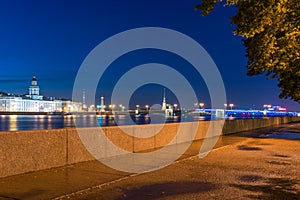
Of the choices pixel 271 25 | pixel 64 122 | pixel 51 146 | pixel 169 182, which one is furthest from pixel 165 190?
pixel 64 122

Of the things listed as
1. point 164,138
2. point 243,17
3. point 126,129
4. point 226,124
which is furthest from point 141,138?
point 226,124

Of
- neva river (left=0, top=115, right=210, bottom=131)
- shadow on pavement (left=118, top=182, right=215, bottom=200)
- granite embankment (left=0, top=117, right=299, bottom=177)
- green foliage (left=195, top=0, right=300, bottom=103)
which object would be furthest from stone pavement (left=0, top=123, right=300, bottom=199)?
neva river (left=0, top=115, right=210, bottom=131)

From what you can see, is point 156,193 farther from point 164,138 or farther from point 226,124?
point 226,124

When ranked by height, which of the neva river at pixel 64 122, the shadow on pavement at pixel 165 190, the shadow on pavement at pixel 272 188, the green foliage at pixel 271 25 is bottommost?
the shadow on pavement at pixel 272 188

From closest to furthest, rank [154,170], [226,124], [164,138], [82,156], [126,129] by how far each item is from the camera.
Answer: [154,170] < [82,156] < [126,129] < [164,138] < [226,124]

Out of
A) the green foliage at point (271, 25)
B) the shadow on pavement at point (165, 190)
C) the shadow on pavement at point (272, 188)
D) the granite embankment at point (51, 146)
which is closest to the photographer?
the shadow on pavement at point (165, 190)

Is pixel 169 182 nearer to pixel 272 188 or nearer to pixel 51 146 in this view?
pixel 272 188

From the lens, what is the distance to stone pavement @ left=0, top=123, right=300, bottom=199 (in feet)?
24.1

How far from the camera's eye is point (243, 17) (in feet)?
34.1

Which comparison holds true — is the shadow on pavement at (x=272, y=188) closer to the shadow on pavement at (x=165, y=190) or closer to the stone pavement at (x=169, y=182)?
the stone pavement at (x=169, y=182)

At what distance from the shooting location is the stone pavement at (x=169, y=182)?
736cm

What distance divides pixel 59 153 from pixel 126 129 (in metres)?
3.52

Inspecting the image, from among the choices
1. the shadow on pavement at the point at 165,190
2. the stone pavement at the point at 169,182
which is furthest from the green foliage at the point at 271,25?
the shadow on pavement at the point at 165,190

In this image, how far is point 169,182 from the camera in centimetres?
866
